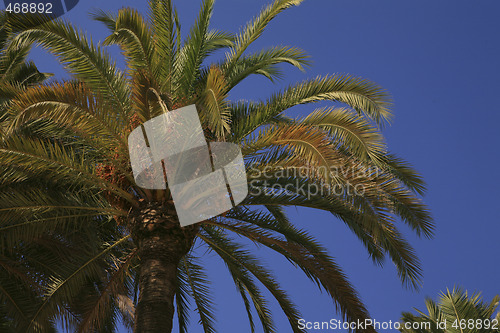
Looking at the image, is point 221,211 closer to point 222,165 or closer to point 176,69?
point 222,165

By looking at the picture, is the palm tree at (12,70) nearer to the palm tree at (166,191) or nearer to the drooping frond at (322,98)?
the palm tree at (166,191)

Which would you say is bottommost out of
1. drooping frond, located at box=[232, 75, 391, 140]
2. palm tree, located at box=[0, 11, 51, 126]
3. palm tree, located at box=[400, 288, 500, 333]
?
palm tree, located at box=[400, 288, 500, 333]

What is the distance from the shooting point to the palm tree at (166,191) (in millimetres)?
8766

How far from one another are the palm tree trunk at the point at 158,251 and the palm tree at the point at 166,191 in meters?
0.02

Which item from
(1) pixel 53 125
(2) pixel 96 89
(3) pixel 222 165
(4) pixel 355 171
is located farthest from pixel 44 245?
(4) pixel 355 171

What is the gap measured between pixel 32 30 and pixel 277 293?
19.8ft

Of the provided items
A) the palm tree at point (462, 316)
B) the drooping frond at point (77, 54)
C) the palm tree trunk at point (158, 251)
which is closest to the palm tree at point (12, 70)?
the drooping frond at point (77, 54)

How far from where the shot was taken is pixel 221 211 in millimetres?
9562

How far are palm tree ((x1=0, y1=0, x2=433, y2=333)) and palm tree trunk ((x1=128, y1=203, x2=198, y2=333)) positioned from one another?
0.06 ft

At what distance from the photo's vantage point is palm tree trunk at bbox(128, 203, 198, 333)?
8891mm

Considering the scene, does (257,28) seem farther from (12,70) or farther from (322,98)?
(12,70)

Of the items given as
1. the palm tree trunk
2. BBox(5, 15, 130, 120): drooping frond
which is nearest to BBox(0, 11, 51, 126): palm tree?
BBox(5, 15, 130, 120): drooping frond

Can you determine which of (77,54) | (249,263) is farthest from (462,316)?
(77,54)

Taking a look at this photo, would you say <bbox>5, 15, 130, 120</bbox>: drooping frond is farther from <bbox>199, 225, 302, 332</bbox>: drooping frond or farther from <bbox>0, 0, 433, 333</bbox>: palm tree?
<bbox>199, 225, 302, 332</bbox>: drooping frond
